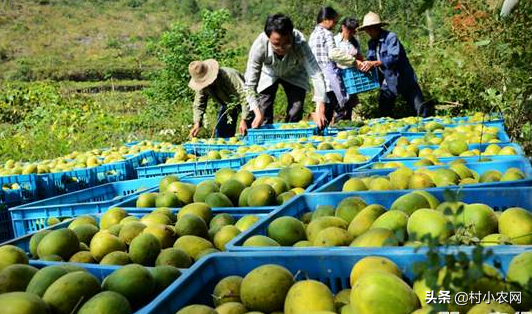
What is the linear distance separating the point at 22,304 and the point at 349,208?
1.28m

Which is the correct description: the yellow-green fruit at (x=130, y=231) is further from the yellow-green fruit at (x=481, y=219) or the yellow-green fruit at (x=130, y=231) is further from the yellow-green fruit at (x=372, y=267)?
the yellow-green fruit at (x=481, y=219)

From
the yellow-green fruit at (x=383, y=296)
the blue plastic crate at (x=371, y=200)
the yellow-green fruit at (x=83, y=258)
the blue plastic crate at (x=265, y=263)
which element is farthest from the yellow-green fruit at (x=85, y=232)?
the yellow-green fruit at (x=383, y=296)

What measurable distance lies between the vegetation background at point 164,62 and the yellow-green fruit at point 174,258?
124 centimetres

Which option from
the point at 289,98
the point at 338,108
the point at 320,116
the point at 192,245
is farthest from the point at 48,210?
the point at 338,108

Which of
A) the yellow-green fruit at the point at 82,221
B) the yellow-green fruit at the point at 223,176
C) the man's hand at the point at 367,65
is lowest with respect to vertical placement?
the yellow-green fruit at the point at 82,221

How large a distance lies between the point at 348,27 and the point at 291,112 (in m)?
1.83

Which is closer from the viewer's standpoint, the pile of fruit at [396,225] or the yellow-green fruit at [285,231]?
the pile of fruit at [396,225]

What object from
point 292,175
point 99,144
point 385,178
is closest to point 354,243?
point 385,178

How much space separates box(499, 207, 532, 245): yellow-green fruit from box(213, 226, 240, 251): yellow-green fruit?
1.05m

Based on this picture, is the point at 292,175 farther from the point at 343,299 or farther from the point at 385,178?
the point at 343,299

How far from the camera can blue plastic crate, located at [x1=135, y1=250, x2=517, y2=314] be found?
1.52 metres

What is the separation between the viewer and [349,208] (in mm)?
2250

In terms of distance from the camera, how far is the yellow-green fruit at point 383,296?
1.35 meters

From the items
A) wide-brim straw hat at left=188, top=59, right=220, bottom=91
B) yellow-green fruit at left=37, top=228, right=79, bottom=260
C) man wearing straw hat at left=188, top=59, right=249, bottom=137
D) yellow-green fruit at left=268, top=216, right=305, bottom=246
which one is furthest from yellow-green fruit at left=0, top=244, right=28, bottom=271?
wide-brim straw hat at left=188, top=59, right=220, bottom=91
